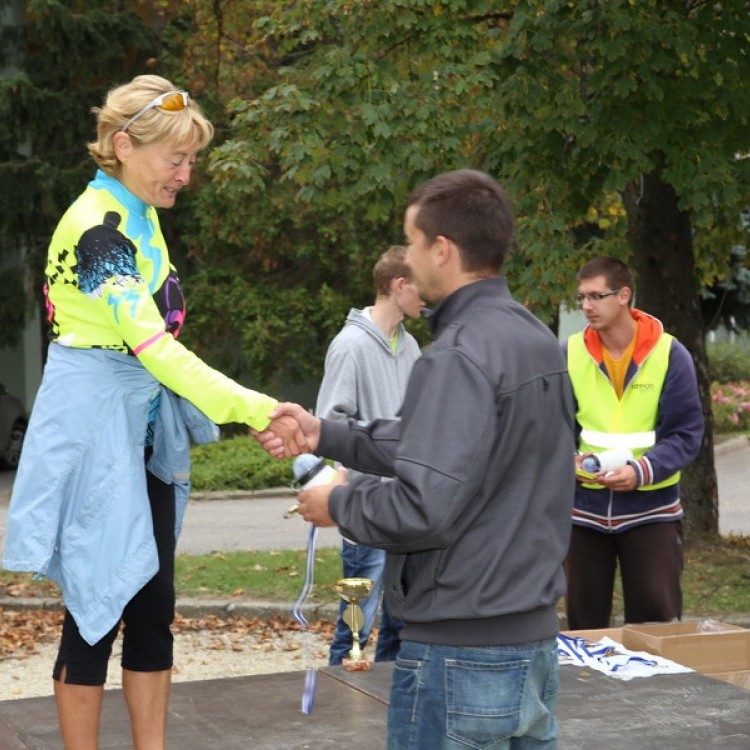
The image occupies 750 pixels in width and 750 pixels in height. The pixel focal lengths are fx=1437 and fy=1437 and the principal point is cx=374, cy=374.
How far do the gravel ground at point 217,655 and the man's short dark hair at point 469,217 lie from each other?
16.0ft

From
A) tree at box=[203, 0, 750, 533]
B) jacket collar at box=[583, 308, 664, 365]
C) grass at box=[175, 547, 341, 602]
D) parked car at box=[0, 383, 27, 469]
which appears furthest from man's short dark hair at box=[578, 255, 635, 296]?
parked car at box=[0, 383, 27, 469]

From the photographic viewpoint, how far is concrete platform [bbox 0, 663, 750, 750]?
450 cm

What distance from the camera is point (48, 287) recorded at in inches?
155

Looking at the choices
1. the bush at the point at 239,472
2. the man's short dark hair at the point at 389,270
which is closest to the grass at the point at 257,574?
the man's short dark hair at the point at 389,270

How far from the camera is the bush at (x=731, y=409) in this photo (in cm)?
2245

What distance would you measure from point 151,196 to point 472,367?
1.54 metres

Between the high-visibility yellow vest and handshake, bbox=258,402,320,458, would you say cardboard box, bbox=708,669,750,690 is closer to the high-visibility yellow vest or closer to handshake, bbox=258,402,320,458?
the high-visibility yellow vest

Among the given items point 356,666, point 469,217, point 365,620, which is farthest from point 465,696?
point 365,620

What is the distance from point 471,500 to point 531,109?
23.5 ft

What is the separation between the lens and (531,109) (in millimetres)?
9688

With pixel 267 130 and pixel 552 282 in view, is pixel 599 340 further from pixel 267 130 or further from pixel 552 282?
pixel 267 130

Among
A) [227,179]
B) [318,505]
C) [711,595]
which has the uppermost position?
[227,179]

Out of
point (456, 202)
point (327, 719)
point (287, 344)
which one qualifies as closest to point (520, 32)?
point (327, 719)

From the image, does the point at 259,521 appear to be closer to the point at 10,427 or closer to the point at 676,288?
the point at 676,288
